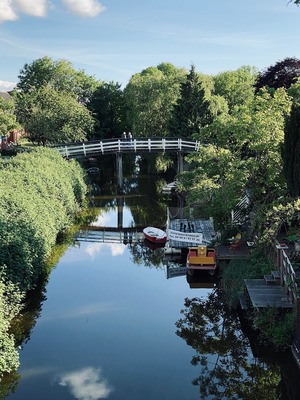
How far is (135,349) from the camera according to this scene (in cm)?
1324

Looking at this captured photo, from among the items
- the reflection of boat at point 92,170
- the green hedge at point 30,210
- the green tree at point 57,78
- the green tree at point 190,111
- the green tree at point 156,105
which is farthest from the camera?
the green tree at point 57,78

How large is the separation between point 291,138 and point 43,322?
10707 millimetres

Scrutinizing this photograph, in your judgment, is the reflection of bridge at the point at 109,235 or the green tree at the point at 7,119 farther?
the green tree at the point at 7,119

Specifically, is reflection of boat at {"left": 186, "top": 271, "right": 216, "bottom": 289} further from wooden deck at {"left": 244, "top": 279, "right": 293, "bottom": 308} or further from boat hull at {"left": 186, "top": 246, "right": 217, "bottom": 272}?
wooden deck at {"left": 244, "top": 279, "right": 293, "bottom": 308}

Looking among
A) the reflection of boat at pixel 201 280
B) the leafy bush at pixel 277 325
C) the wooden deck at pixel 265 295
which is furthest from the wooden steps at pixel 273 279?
the reflection of boat at pixel 201 280

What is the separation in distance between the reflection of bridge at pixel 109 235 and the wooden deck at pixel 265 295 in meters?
11.8

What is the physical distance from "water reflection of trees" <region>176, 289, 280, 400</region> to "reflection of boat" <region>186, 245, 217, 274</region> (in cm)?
215

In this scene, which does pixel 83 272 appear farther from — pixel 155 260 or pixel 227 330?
pixel 227 330

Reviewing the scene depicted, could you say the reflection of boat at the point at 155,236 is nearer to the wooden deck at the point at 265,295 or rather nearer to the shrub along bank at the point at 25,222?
the shrub along bank at the point at 25,222

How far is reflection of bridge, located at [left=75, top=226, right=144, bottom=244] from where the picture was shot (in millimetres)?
25617

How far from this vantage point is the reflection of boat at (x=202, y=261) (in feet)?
61.1

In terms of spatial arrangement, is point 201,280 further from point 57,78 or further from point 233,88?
point 57,78

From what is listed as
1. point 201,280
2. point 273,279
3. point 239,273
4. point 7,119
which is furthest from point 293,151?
point 7,119

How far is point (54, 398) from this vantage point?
35.6 feet
